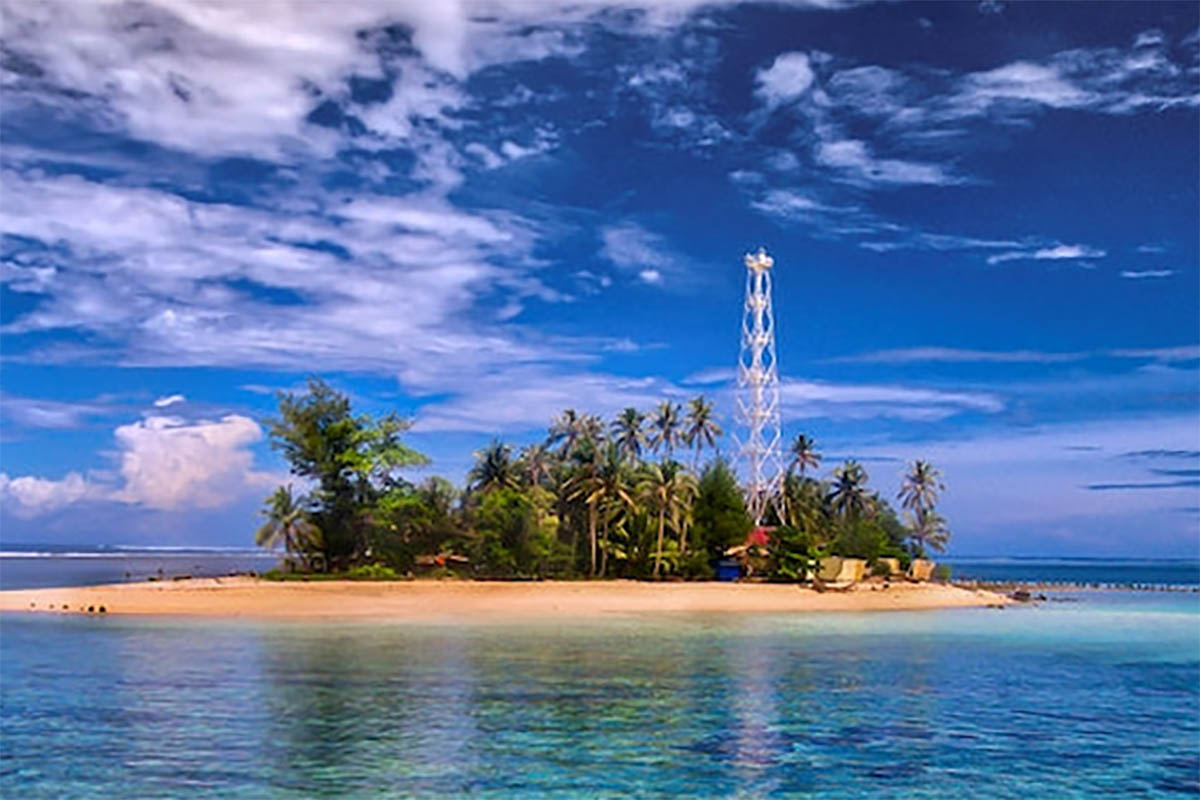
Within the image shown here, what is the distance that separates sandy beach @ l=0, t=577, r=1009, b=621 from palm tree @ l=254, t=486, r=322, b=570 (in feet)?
11.0

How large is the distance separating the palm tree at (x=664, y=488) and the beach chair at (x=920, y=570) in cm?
2410

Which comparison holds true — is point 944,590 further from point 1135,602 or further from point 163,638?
point 163,638

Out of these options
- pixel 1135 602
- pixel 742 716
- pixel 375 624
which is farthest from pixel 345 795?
pixel 1135 602

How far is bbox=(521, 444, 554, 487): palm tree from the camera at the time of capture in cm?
8806

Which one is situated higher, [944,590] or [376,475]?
[376,475]

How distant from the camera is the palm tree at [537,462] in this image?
8806cm

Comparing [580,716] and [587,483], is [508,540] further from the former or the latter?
[580,716]

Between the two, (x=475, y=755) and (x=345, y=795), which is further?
(x=475, y=755)

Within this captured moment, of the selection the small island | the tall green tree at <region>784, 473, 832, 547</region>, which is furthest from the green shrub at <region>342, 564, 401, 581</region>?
the tall green tree at <region>784, 473, 832, 547</region>

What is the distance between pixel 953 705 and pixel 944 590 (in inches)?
2009

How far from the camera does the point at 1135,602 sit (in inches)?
3174

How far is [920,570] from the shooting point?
88375 millimetres

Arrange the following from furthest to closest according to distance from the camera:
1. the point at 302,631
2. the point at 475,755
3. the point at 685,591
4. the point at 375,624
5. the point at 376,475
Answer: the point at 376,475 < the point at 685,591 < the point at 375,624 < the point at 302,631 < the point at 475,755

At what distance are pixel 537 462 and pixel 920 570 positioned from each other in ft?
105
